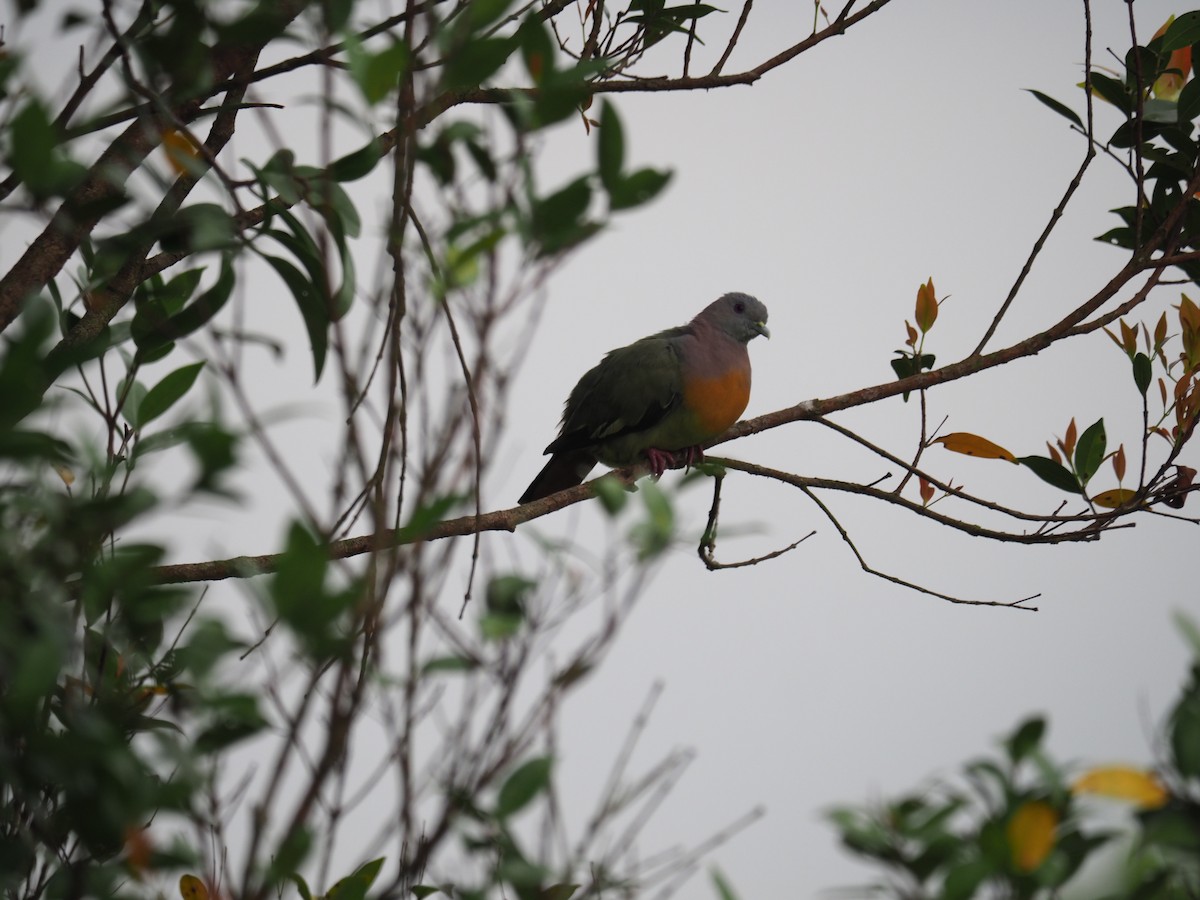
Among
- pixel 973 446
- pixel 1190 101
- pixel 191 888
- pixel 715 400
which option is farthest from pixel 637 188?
pixel 715 400

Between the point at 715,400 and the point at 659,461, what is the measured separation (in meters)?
0.26

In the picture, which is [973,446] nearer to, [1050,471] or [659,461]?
[1050,471]

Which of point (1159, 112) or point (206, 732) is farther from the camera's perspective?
point (1159, 112)

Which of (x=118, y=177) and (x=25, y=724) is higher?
(x=118, y=177)

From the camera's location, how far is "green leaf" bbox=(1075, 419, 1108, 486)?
2309 millimetres

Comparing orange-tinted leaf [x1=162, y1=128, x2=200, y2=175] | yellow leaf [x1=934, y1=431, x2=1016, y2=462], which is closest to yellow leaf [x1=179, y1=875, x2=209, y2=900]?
orange-tinted leaf [x1=162, y1=128, x2=200, y2=175]

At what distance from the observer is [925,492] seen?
2652 millimetres

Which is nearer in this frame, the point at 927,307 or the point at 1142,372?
the point at 1142,372

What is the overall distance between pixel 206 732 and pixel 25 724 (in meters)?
0.12

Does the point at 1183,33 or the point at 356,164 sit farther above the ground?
the point at 1183,33

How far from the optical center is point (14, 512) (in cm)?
100

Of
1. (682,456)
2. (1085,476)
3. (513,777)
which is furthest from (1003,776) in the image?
(682,456)

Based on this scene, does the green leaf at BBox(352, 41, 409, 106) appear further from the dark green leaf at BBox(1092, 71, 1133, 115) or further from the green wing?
the green wing

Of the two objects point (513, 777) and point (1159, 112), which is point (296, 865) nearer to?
point (513, 777)
